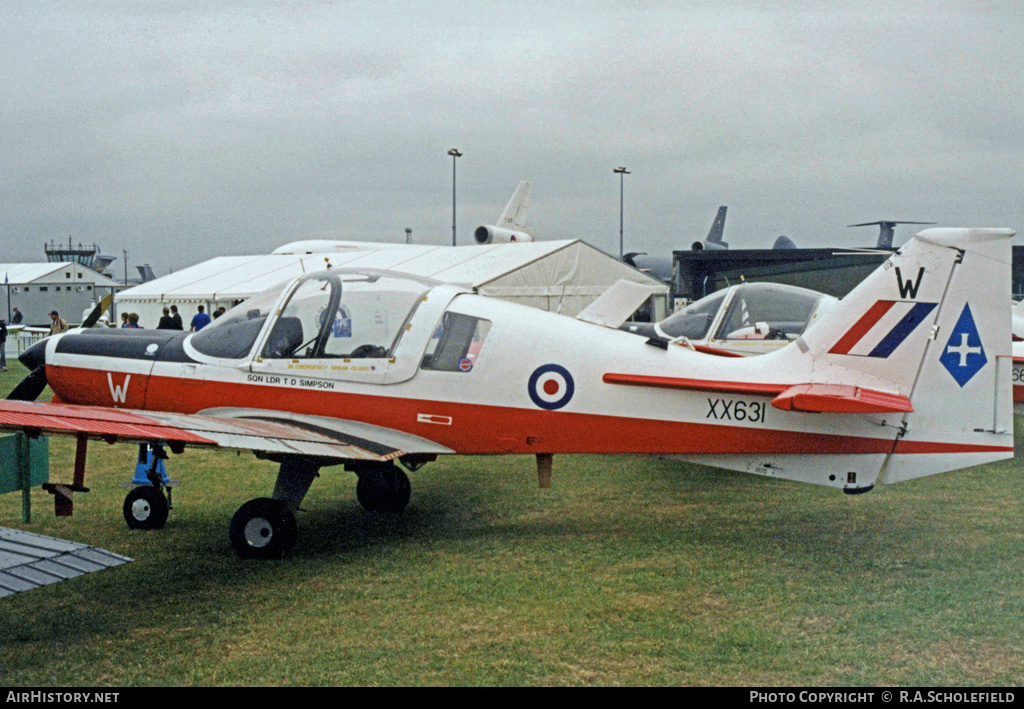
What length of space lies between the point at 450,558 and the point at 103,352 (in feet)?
11.0

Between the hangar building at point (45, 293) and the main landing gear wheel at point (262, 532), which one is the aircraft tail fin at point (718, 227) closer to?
the hangar building at point (45, 293)

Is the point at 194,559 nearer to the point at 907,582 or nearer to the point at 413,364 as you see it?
the point at 413,364

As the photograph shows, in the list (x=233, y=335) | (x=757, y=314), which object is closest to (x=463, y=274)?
(x=757, y=314)

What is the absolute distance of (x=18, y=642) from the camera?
4.68 meters

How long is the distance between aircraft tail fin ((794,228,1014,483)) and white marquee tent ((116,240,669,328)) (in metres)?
15.2

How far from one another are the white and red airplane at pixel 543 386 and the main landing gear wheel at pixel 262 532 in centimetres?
1

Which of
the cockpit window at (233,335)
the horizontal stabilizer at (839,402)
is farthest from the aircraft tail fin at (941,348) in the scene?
the cockpit window at (233,335)

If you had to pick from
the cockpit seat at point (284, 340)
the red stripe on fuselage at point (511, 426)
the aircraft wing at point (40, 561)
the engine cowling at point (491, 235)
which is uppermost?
the engine cowling at point (491, 235)

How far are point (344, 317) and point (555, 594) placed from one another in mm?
2670

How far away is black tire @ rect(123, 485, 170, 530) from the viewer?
7109 millimetres

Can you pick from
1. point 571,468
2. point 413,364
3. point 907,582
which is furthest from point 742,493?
point 413,364

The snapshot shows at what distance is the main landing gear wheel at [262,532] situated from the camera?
626cm

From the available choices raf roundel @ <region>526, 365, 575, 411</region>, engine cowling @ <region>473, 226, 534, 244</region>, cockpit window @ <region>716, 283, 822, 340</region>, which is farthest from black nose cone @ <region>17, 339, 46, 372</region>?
engine cowling @ <region>473, 226, 534, 244</region>

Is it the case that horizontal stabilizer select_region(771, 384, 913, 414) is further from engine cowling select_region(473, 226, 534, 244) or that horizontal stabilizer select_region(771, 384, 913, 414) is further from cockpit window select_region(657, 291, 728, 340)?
engine cowling select_region(473, 226, 534, 244)
